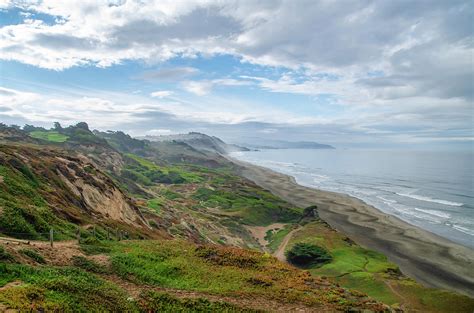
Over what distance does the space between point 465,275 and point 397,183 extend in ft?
345

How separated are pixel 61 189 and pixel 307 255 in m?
34.1

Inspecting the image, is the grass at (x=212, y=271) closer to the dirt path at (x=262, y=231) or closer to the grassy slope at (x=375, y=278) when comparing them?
the grassy slope at (x=375, y=278)

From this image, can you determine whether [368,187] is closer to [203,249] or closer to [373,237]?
[373,237]

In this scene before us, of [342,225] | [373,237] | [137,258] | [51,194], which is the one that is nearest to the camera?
[137,258]

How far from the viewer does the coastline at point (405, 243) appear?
50.9m

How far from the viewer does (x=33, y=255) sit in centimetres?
1872

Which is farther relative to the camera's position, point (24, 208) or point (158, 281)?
point (24, 208)

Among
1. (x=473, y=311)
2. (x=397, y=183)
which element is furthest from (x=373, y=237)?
(x=397, y=183)

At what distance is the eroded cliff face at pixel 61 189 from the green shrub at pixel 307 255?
22.1 meters

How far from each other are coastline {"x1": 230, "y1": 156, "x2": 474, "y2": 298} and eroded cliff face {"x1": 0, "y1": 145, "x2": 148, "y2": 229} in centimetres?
4253

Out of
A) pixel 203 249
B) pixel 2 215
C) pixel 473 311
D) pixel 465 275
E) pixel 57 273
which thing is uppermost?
pixel 2 215

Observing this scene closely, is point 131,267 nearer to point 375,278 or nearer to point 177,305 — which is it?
point 177,305

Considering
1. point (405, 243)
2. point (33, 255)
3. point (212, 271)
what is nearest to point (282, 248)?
point (405, 243)

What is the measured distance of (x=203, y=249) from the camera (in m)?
28.1
